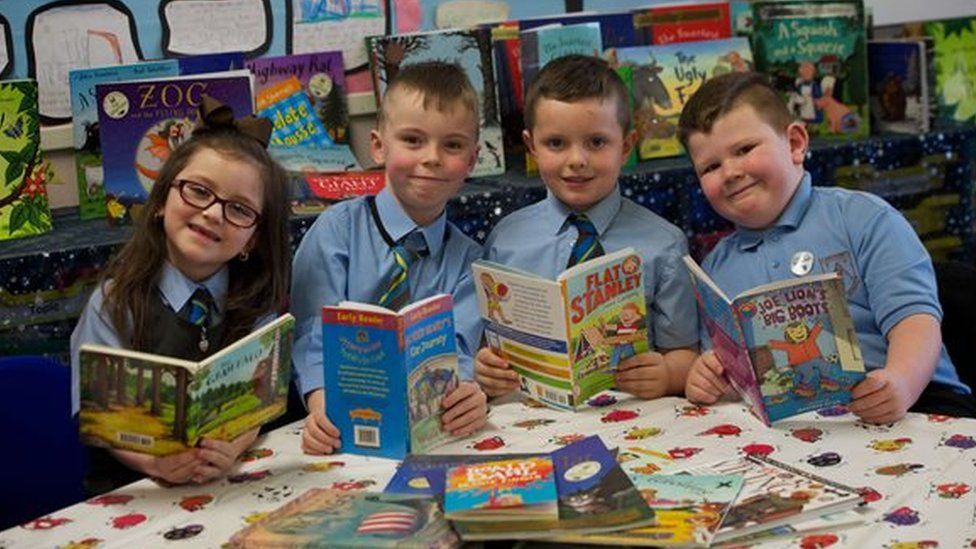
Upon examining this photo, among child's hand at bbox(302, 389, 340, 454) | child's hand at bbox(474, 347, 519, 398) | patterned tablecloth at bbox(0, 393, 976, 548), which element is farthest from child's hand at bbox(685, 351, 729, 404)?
child's hand at bbox(302, 389, 340, 454)

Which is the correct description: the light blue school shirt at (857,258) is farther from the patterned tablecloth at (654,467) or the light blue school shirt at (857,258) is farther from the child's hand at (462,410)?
the child's hand at (462,410)

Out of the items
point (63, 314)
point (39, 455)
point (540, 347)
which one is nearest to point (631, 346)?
point (540, 347)

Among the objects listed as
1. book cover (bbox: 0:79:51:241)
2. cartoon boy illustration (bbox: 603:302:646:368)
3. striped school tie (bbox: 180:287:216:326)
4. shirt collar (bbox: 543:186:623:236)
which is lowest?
cartoon boy illustration (bbox: 603:302:646:368)

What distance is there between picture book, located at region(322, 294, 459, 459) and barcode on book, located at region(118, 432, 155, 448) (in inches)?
12.0

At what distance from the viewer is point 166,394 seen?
192 centimetres

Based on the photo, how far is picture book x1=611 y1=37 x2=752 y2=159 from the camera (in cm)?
367

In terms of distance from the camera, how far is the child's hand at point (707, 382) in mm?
2326

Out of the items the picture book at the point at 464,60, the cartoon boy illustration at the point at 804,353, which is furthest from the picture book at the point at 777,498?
the picture book at the point at 464,60

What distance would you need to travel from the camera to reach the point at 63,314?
2.90 metres

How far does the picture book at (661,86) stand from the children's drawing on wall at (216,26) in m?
0.96

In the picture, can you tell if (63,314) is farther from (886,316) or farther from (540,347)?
(886,316)

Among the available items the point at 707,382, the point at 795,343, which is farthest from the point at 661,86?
the point at 795,343

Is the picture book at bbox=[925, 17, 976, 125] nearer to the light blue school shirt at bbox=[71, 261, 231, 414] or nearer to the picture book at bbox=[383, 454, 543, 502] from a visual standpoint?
the light blue school shirt at bbox=[71, 261, 231, 414]

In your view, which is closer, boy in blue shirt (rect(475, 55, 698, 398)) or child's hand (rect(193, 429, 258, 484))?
child's hand (rect(193, 429, 258, 484))
